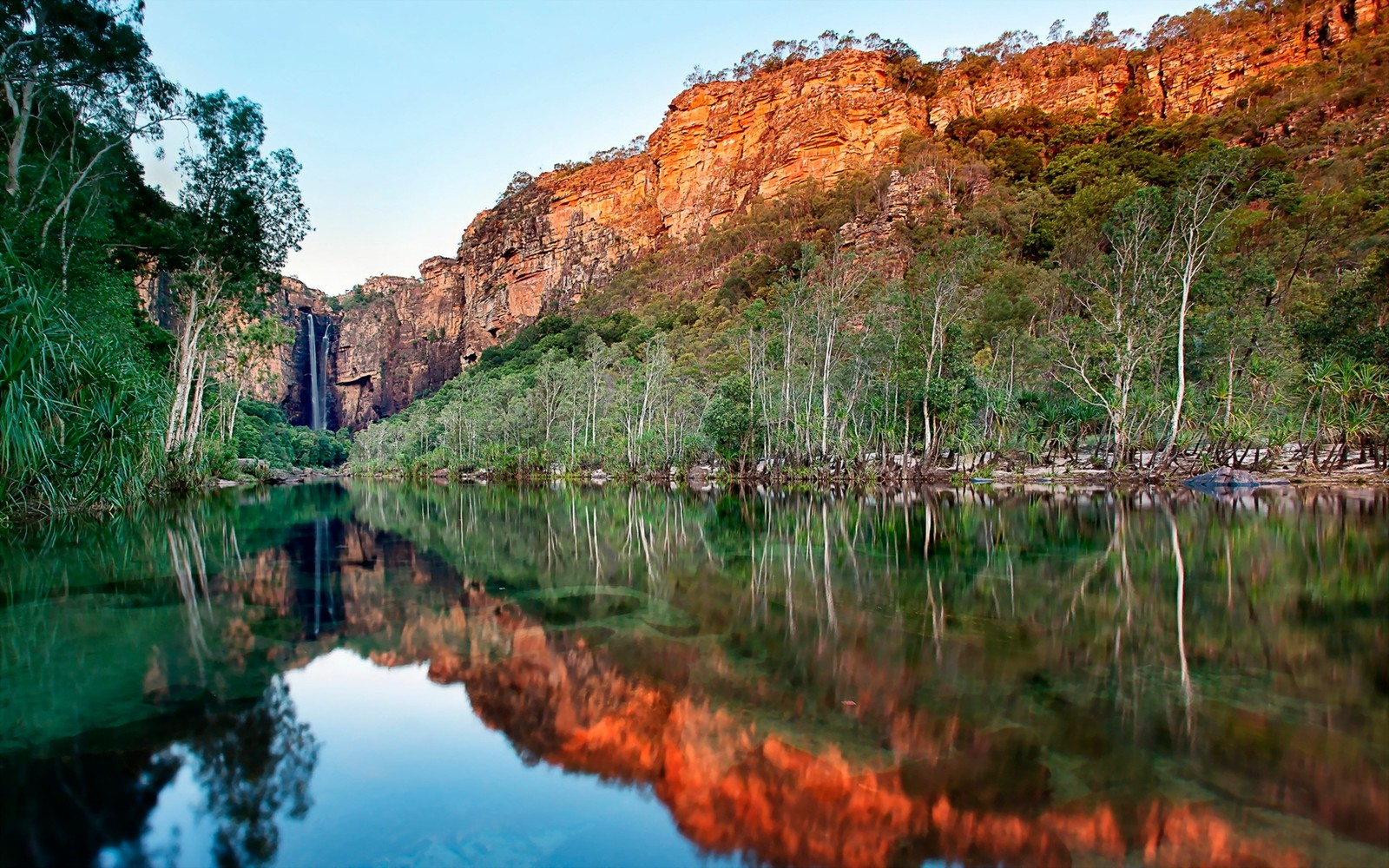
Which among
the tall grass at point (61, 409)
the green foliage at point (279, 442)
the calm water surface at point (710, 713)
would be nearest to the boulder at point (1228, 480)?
the calm water surface at point (710, 713)

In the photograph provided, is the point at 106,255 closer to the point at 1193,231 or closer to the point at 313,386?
the point at 1193,231

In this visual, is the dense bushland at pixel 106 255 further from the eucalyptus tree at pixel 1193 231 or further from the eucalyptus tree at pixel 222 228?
the eucalyptus tree at pixel 1193 231

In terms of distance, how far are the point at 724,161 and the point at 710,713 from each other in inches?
3505

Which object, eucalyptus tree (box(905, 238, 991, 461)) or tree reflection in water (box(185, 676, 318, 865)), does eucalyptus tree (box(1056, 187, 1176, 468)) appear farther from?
tree reflection in water (box(185, 676, 318, 865))

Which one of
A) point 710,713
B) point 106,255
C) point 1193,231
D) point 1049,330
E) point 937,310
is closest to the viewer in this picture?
point 710,713

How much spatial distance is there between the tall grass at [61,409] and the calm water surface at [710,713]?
2396 mm

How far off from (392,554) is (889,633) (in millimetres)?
9863

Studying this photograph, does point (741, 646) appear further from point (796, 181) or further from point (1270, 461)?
point (796, 181)

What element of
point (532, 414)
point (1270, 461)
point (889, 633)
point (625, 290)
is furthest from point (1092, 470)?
Answer: point (625, 290)

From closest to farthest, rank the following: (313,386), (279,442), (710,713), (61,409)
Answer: (710,713)
(61,409)
(279,442)
(313,386)

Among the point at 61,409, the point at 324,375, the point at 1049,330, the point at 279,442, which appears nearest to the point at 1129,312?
the point at 1049,330

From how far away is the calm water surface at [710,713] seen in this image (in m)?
3.14

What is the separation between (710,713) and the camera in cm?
461

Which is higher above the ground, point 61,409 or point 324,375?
point 324,375
